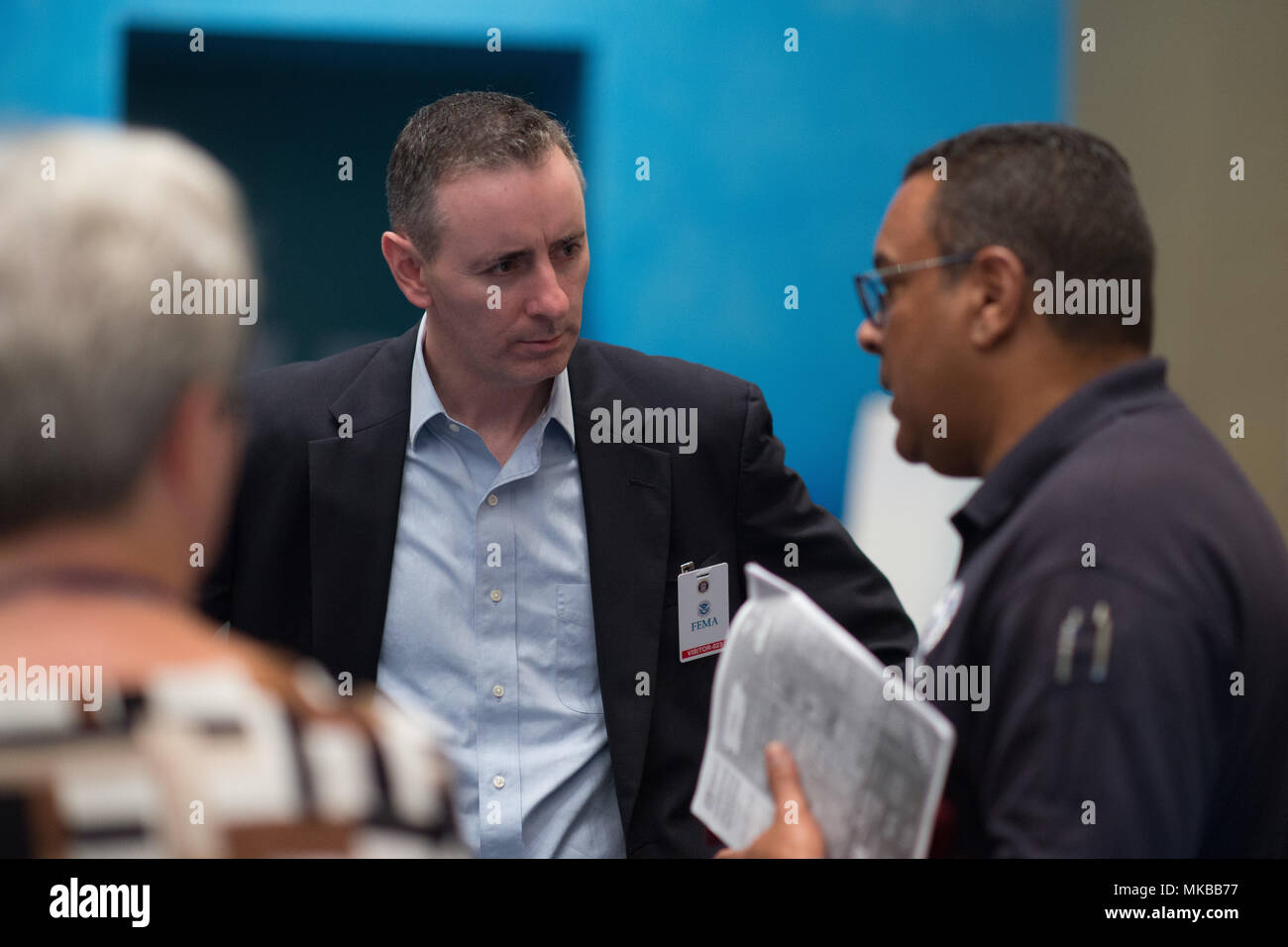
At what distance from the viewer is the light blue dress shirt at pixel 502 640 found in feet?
6.56

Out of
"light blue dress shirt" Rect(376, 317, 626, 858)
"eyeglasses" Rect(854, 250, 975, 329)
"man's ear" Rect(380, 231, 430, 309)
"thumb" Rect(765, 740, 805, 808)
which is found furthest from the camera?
"man's ear" Rect(380, 231, 430, 309)

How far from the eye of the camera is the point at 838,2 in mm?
3902

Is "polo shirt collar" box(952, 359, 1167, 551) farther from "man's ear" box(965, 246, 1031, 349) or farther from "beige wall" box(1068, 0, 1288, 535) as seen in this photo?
"beige wall" box(1068, 0, 1288, 535)

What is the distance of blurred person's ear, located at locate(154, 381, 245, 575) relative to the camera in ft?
3.11

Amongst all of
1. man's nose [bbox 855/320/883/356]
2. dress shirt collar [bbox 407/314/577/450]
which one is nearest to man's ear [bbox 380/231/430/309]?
dress shirt collar [bbox 407/314/577/450]

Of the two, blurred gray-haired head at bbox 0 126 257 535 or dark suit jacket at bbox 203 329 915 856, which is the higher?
blurred gray-haired head at bbox 0 126 257 535

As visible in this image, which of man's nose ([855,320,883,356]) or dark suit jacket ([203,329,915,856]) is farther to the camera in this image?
dark suit jacket ([203,329,915,856])

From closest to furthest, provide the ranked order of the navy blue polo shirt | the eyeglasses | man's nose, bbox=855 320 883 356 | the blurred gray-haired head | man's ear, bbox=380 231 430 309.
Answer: the blurred gray-haired head < the navy blue polo shirt < the eyeglasses < man's nose, bbox=855 320 883 356 < man's ear, bbox=380 231 430 309

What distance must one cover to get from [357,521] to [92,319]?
1.18 metres

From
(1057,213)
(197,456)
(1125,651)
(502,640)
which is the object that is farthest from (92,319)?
(502,640)

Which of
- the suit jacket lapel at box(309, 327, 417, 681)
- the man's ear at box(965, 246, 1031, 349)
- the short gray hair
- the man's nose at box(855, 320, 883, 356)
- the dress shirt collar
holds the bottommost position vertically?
the suit jacket lapel at box(309, 327, 417, 681)

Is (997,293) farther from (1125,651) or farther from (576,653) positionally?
(576,653)

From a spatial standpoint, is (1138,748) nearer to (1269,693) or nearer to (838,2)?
(1269,693)

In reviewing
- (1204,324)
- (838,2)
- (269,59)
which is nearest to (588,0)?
(838,2)
